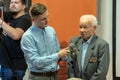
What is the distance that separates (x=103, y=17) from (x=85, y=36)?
131 cm

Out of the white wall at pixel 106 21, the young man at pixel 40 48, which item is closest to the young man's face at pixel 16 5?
the young man at pixel 40 48

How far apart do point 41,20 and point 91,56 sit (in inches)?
21.2

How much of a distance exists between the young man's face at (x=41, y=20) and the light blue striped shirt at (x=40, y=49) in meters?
0.06

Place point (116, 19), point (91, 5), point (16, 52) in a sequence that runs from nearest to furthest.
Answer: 1. point (16, 52)
2. point (91, 5)
3. point (116, 19)

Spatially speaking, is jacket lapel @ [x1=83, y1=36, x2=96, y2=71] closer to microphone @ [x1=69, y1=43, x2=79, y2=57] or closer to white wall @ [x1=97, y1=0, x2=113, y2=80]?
microphone @ [x1=69, y1=43, x2=79, y2=57]

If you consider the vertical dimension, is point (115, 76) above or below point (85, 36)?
below

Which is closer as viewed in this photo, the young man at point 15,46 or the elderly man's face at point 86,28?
the elderly man's face at point 86,28

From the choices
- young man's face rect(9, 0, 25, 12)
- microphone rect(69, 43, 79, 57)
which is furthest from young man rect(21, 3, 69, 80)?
young man's face rect(9, 0, 25, 12)

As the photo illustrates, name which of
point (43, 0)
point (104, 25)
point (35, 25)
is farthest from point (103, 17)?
point (35, 25)

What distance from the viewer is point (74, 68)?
2502mm

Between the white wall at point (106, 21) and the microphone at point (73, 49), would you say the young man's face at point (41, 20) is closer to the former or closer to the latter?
the microphone at point (73, 49)

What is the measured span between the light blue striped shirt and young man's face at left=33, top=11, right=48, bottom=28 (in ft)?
0.19

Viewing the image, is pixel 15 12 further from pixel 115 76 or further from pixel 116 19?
pixel 115 76

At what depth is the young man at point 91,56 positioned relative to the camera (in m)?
2.38
